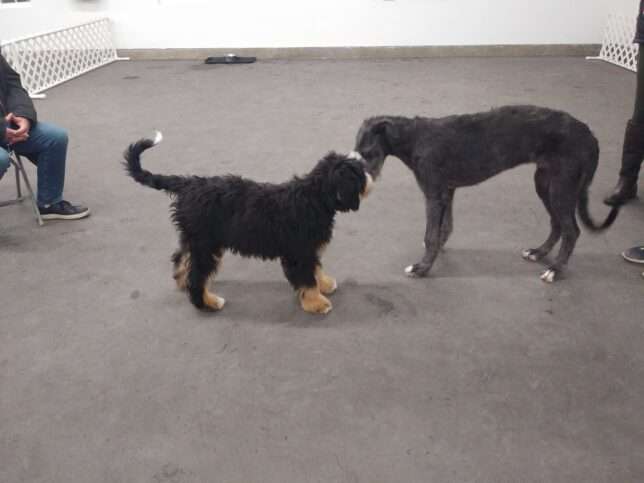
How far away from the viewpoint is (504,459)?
1.61m

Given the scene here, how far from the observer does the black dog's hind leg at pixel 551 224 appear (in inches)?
97.7

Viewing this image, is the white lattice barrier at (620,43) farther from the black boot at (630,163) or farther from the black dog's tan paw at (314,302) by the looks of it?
the black dog's tan paw at (314,302)

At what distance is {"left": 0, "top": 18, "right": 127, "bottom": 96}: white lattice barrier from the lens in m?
6.08

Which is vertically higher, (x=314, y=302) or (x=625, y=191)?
(x=625, y=191)

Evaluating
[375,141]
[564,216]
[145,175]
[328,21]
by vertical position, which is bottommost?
[564,216]

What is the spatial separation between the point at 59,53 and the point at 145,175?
6.06m

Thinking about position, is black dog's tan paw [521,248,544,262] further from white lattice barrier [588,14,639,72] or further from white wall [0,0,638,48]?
white wall [0,0,638,48]

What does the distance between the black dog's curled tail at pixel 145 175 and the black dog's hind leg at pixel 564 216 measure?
1772mm

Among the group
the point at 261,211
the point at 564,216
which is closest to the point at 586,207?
the point at 564,216

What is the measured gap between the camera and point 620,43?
22.1ft

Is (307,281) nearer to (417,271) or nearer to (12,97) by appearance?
(417,271)

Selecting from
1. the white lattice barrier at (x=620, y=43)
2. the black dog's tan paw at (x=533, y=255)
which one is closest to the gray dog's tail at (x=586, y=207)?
the black dog's tan paw at (x=533, y=255)

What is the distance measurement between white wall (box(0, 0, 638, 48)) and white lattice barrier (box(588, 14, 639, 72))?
0.22 metres

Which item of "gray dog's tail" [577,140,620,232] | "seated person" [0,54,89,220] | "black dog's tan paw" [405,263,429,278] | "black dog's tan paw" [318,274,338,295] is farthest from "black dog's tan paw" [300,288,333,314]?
"seated person" [0,54,89,220]
